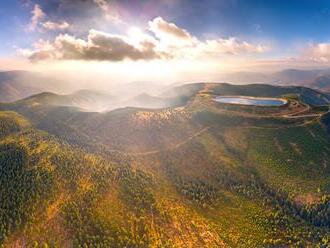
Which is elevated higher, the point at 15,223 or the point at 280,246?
the point at 15,223

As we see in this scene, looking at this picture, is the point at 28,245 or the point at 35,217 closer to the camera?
the point at 28,245

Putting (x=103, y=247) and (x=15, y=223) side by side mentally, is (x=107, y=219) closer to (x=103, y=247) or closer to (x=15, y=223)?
(x=103, y=247)

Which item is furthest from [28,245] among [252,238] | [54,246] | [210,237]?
[252,238]

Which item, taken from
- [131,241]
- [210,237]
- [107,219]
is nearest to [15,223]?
[107,219]

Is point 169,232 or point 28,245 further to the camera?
point 169,232

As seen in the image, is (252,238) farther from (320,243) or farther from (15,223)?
(15,223)

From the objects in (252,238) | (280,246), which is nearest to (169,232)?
(252,238)

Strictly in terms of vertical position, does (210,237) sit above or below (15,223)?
below
